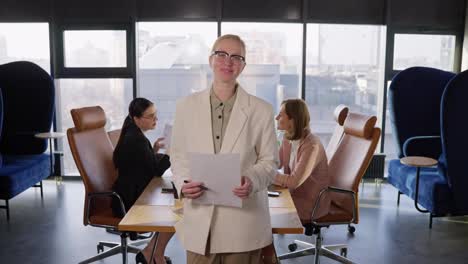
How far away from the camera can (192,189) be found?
1.74 m

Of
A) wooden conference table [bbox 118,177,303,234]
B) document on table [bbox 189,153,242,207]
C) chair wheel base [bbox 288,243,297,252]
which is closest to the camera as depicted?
document on table [bbox 189,153,242,207]

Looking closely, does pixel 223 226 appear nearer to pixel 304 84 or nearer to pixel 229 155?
pixel 229 155

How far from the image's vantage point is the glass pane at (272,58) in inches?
222

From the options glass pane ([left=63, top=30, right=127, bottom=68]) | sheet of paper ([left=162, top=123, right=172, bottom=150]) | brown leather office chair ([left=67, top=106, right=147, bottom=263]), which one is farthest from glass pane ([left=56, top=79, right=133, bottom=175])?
sheet of paper ([left=162, top=123, right=172, bottom=150])

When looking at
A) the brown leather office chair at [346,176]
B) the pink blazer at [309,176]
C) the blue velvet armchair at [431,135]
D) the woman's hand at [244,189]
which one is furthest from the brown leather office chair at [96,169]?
the blue velvet armchair at [431,135]

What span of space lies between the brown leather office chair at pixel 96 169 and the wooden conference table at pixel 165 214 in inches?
16.5

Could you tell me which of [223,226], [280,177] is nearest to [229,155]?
[223,226]

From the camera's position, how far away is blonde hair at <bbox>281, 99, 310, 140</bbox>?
306 centimetres


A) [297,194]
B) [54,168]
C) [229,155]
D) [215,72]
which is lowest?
[54,168]

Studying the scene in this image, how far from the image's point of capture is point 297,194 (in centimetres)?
311

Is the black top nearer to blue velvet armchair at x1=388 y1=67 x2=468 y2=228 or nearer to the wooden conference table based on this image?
the wooden conference table

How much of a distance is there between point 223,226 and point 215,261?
0.16 m

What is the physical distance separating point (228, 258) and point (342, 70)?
444 cm

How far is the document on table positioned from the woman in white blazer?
1.3 inches
